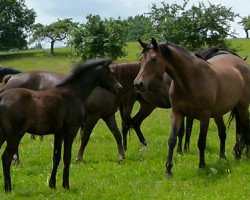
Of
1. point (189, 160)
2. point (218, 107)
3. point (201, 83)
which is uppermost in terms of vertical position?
point (201, 83)

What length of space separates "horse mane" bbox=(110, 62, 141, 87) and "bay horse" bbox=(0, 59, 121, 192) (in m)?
2.49

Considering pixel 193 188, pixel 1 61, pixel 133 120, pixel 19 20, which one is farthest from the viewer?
pixel 19 20

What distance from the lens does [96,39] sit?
133 feet

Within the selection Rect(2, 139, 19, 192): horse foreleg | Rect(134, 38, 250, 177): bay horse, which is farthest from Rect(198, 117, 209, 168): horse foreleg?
Rect(2, 139, 19, 192): horse foreleg

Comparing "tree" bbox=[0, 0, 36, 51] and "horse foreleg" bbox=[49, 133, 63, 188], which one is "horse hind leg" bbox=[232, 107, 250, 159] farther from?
"tree" bbox=[0, 0, 36, 51]

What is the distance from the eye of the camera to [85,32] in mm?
40781

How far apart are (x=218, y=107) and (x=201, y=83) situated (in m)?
0.82

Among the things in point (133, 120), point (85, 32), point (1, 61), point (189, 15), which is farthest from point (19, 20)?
point (133, 120)

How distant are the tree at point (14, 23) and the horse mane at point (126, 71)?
60.2 m

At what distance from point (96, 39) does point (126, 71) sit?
95.3ft

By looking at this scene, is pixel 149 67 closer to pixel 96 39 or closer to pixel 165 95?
pixel 165 95

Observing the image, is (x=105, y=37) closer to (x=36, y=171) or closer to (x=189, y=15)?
(x=189, y=15)

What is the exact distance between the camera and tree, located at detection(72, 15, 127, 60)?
4031 cm

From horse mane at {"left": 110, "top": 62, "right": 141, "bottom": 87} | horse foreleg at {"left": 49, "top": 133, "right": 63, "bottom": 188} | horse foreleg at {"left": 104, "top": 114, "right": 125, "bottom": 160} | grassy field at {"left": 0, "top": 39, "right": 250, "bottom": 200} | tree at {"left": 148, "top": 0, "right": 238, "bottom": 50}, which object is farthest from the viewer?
tree at {"left": 148, "top": 0, "right": 238, "bottom": 50}
